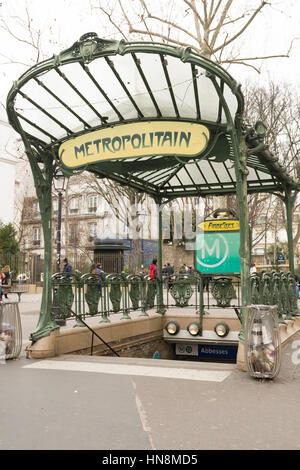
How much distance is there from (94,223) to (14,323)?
135 feet

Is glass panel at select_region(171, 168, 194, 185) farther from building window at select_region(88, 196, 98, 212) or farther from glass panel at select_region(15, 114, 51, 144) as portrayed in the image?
building window at select_region(88, 196, 98, 212)

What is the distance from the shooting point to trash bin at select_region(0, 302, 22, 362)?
6.50 meters

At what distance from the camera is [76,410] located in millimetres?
4102

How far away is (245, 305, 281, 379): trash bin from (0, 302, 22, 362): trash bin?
138 inches

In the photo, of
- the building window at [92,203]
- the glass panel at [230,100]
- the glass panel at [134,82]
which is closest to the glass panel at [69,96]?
the glass panel at [134,82]

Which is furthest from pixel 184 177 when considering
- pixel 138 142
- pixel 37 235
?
pixel 37 235

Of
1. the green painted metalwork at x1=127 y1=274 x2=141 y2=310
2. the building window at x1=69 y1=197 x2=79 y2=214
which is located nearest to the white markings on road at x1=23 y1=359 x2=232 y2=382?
the green painted metalwork at x1=127 y1=274 x2=141 y2=310

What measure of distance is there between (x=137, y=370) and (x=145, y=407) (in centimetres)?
168

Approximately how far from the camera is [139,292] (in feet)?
32.7

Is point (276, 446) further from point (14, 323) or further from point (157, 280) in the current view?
point (157, 280)

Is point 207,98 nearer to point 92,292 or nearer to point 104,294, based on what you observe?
point 92,292

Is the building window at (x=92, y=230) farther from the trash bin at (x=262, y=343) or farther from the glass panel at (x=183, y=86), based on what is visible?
the trash bin at (x=262, y=343)

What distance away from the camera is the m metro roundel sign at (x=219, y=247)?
898cm
